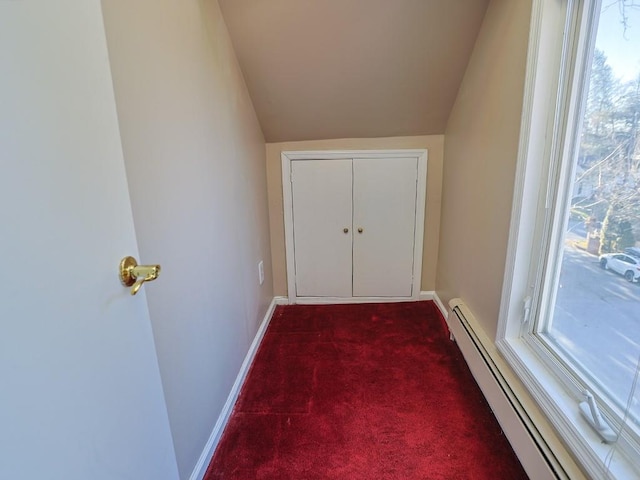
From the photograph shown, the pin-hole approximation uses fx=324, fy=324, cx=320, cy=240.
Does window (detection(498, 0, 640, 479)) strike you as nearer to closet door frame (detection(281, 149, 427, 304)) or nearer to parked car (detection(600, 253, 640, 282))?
parked car (detection(600, 253, 640, 282))

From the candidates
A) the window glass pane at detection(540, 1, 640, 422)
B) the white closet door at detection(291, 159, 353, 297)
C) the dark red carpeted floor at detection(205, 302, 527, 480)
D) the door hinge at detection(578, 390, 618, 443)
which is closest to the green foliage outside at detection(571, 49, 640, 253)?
the window glass pane at detection(540, 1, 640, 422)

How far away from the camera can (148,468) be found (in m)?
0.82

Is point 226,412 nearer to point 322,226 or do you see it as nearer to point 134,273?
point 134,273

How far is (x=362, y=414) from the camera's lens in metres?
1.61

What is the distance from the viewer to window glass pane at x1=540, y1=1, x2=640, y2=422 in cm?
95

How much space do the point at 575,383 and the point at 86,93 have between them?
1.64 m

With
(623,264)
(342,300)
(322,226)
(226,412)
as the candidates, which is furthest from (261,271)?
(623,264)

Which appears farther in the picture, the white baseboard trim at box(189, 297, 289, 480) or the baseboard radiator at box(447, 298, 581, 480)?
the white baseboard trim at box(189, 297, 289, 480)

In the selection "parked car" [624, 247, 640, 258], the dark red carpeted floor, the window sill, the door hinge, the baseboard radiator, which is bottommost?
the dark red carpeted floor

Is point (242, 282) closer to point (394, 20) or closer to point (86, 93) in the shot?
point (86, 93)

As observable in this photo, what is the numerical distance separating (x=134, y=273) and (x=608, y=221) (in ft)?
4.57

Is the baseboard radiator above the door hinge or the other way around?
the other way around

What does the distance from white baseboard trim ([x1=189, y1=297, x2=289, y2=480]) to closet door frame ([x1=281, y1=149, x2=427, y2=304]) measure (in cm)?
52

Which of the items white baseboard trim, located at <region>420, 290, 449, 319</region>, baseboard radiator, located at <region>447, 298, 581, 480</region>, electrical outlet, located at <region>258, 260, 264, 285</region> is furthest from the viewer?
white baseboard trim, located at <region>420, 290, 449, 319</region>
